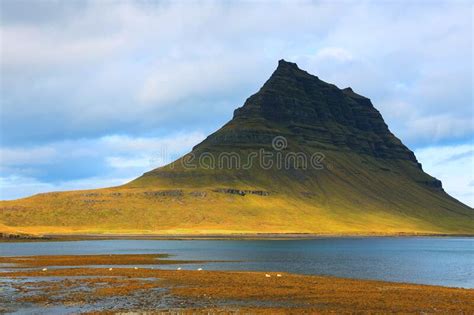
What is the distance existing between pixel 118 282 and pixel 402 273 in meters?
44.0

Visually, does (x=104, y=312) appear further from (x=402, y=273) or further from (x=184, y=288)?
(x=402, y=273)

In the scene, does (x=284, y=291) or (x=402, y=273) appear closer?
(x=284, y=291)

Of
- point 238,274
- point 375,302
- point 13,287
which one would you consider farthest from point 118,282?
point 375,302

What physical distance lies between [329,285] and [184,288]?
16071 mm

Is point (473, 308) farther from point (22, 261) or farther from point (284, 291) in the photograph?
point (22, 261)

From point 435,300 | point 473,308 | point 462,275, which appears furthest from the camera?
point 462,275

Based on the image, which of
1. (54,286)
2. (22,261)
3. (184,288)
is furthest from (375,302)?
(22,261)

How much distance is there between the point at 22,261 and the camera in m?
87.2

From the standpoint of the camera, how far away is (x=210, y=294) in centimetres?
5141

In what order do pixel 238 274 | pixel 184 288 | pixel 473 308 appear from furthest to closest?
pixel 238 274, pixel 184 288, pixel 473 308

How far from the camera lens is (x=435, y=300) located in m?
48.8

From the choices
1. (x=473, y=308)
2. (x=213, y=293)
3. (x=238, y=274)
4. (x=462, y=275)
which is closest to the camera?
(x=473, y=308)

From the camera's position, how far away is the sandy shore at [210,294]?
43938 millimetres

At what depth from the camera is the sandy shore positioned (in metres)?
43.9
